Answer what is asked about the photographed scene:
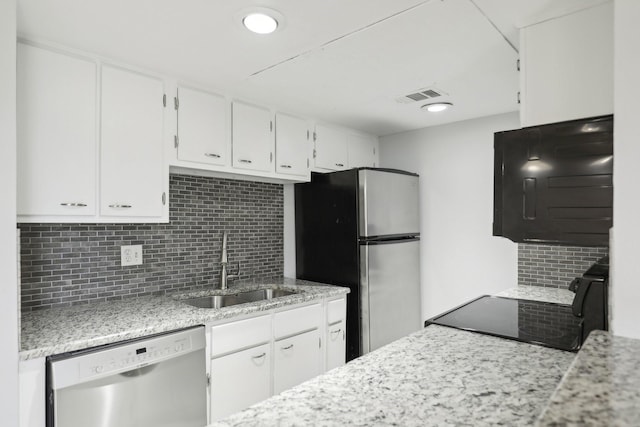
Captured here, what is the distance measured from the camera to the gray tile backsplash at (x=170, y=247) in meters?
2.00

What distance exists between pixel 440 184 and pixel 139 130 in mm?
2419

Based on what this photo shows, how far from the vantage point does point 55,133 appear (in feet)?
5.74

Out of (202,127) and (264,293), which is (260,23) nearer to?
(202,127)

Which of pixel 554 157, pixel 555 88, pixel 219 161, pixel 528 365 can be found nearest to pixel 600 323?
pixel 528 365

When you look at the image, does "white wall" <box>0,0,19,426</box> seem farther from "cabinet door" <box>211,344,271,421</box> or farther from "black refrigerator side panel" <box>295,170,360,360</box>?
"black refrigerator side panel" <box>295,170,360,360</box>

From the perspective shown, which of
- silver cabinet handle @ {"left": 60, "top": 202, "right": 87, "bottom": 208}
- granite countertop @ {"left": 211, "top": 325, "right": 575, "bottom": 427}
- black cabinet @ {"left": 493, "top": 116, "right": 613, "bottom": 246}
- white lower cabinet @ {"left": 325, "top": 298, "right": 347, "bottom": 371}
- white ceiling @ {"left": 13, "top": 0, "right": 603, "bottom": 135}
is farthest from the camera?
white lower cabinet @ {"left": 325, "top": 298, "right": 347, "bottom": 371}

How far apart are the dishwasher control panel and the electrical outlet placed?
2.39ft

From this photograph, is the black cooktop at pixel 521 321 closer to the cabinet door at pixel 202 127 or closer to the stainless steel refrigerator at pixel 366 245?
the stainless steel refrigerator at pixel 366 245

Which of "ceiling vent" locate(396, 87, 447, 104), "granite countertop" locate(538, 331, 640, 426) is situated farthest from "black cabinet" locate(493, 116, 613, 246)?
"ceiling vent" locate(396, 87, 447, 104)

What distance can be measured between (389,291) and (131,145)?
2059 millimetres

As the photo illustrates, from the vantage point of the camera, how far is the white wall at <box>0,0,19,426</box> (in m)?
1.34

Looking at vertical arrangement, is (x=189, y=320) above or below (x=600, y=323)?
below

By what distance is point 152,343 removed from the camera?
67.9 inches

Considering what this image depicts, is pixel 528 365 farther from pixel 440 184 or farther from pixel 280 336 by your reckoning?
pixel 440 184
